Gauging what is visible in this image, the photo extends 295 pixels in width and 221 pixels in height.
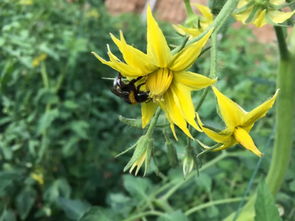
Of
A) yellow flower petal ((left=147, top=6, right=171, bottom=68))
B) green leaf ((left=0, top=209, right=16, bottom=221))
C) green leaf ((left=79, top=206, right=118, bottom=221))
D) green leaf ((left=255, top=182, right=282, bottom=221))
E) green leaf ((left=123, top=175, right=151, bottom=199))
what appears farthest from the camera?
green leaf ((left=0, top=209, right=16, bottom=221))

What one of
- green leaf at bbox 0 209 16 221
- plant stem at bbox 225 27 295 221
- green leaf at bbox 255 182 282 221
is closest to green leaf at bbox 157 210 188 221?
plant stem at bbox 225 27 295 221

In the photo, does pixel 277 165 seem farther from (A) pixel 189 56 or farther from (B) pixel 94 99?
(B) pixel 94 99

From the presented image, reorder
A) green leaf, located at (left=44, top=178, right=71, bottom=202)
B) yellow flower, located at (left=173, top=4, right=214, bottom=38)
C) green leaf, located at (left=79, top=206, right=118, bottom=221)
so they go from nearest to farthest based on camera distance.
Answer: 1. yellow flower, located at (left=173, top=4, right=214, bottom=38)
2. green leaf, located at (left=79, top=206, right=118, bottom=221)
3. green leaf, located at (left=44, top=178, right=71, bottom=202)

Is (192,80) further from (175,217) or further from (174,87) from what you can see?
(175,217)

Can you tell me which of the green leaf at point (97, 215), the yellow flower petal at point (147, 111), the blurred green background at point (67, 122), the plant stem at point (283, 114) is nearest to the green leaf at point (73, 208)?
the blurred green background at point (67, 122)

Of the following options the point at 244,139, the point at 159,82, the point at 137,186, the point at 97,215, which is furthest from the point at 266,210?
the point at 137,186

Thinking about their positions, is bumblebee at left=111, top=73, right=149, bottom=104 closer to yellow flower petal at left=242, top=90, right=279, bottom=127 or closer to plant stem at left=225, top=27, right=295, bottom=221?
yellow flower petal at left=242, top=90, right=279, bottom=127

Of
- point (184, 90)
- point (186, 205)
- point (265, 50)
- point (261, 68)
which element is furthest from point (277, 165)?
point (265, 50)

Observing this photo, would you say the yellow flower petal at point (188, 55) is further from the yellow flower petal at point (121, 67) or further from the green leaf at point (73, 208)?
the green leaf at point (73, 208)
